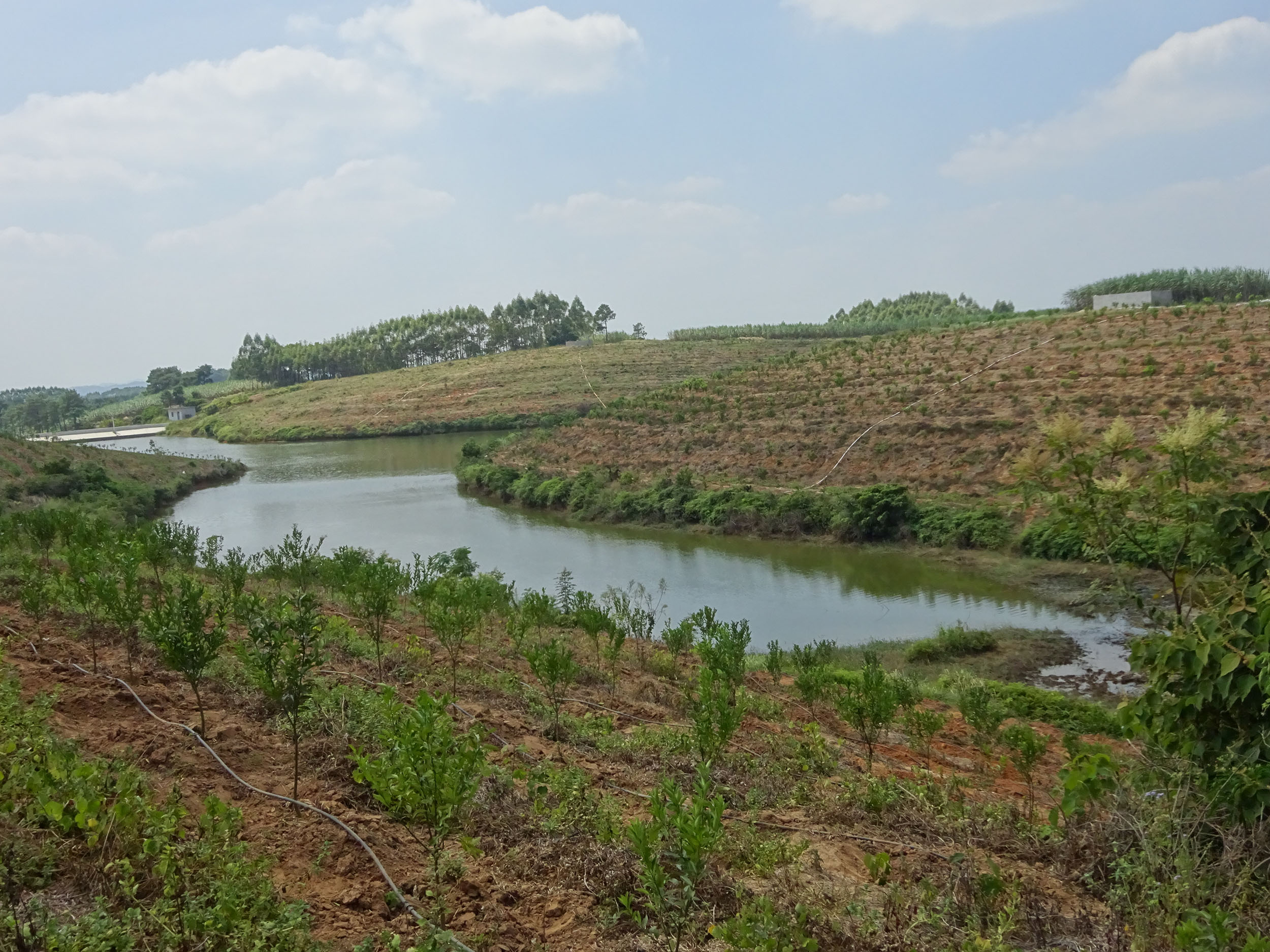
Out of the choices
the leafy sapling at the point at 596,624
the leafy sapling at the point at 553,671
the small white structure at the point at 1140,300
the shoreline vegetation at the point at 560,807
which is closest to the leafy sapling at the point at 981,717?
the shoreline vegetation at the point at 560,807

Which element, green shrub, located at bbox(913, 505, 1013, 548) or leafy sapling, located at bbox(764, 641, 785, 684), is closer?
leafy sapling, located at bbox(764, 641, 785, 684)

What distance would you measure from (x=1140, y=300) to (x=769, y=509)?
79.8 feet

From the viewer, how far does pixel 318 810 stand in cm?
427

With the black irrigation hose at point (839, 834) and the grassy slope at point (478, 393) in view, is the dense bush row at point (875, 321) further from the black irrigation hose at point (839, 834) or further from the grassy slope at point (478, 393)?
the black irrigation hose at point (839, 834)

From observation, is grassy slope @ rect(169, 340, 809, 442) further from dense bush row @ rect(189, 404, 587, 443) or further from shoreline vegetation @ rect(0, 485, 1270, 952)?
shoreline vegetation @ rect(0, 485, 1270, 952)

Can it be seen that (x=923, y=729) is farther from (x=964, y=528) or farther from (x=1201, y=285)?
(x=1201, y=285)

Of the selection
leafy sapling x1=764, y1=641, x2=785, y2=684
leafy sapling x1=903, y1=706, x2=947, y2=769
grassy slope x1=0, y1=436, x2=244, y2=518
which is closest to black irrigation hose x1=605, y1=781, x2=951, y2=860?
leafy sapling x1=903, y1=706, x2=947, y2=769

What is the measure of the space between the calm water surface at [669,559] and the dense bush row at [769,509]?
597 mm

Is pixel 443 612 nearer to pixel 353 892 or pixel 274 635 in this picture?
pixel 274 635

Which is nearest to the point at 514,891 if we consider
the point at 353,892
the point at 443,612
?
the point at 353,892

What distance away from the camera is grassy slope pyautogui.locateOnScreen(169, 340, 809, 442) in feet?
176

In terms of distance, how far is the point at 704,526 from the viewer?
24.2m

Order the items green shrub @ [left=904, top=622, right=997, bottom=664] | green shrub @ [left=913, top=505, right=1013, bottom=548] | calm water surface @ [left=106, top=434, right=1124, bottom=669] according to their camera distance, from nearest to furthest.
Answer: green shrub @ [left=904, top=622, right=997, bottom=664]
calm water surface @ [left=106, top=434, right=1124, bottom=669]
green shrub @ [left=913, top=505, right=1013, bottom=548]

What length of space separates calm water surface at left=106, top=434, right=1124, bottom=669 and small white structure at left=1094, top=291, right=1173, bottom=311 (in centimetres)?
2307
